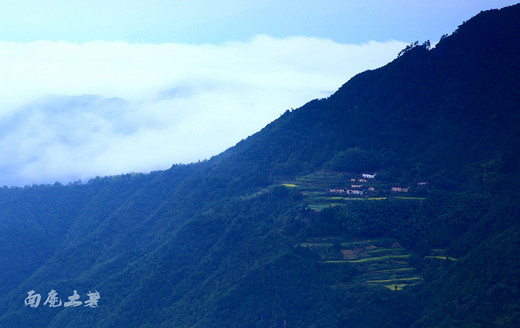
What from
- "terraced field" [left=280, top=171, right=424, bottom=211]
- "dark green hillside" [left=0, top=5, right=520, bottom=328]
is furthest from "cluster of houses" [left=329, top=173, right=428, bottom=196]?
"dark green hillside" [left=0, top=5, right=520, bottom=328]

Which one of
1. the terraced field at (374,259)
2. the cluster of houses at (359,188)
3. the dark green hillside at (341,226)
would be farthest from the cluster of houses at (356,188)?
the terraced field at (374,259)

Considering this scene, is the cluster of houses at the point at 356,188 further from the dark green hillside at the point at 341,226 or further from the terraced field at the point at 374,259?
the terraced field at the point at 374,259

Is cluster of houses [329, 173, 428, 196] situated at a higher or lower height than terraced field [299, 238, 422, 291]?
higher

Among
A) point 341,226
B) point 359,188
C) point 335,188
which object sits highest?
point 335,188

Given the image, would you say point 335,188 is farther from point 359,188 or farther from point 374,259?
point 374,259

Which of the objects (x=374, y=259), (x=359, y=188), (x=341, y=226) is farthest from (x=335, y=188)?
(x=374, y=259)

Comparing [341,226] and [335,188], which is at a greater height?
[335,188]

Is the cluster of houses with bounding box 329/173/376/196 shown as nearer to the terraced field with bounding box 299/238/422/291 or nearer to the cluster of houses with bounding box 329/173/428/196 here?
the cluster of houses with bounding box 329/173/428/196

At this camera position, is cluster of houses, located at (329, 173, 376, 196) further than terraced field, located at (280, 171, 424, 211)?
Yes

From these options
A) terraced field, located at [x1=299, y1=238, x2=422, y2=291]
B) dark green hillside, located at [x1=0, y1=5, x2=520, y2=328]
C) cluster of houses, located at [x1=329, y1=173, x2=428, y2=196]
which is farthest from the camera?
cluster of houses, located at [x1=329, y1=173, x2=428, y2=196]
